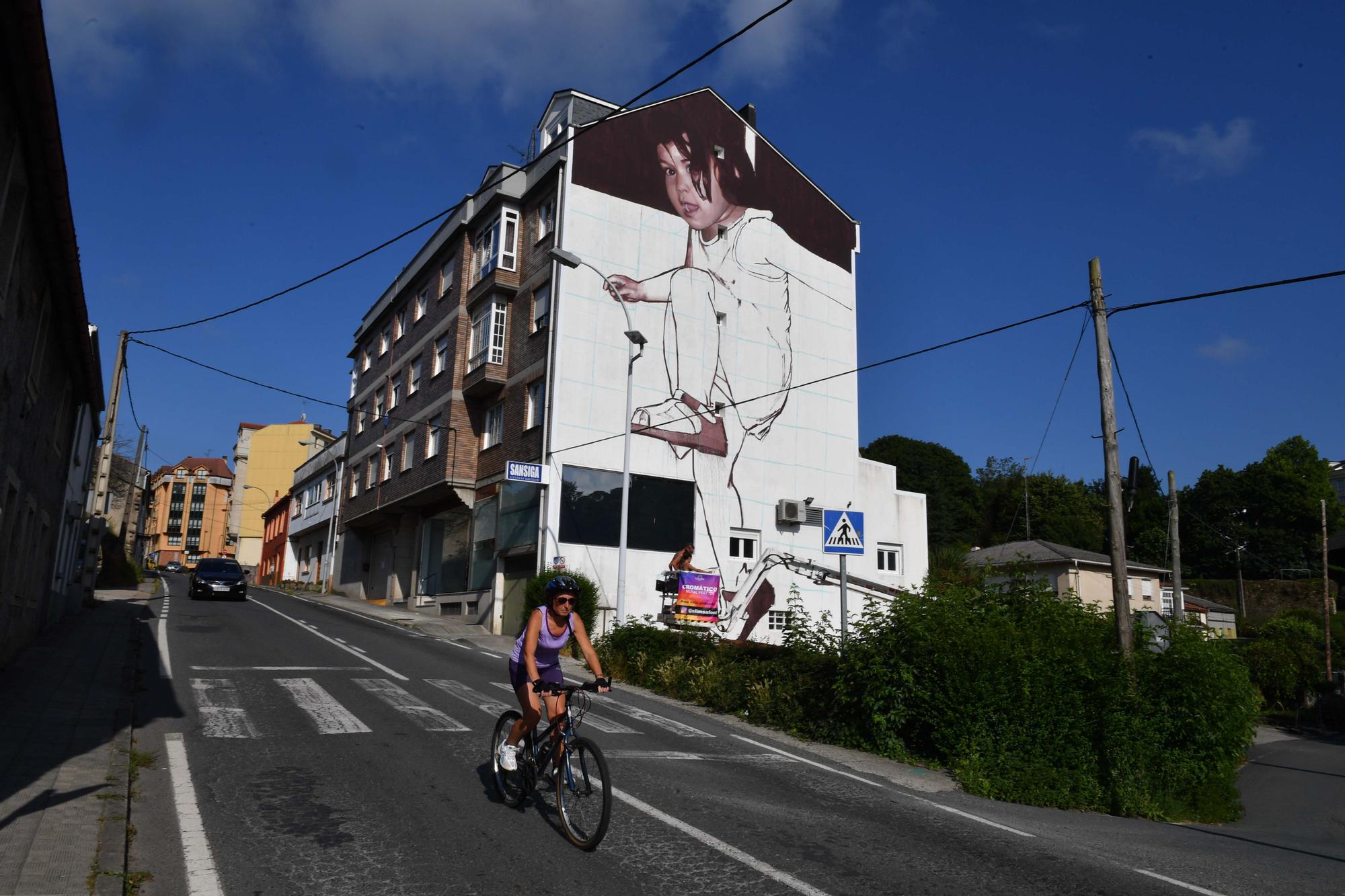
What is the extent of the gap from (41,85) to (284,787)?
20.5 feet

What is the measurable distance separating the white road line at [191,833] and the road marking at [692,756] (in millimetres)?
3604

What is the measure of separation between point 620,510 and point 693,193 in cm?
1086

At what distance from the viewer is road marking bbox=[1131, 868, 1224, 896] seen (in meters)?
5.90

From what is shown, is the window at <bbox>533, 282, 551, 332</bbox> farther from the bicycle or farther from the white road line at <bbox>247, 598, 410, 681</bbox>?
the bicycle

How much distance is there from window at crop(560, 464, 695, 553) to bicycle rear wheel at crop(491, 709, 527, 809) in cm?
1820

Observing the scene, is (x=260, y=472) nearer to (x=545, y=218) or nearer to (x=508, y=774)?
(x=545, y=218)

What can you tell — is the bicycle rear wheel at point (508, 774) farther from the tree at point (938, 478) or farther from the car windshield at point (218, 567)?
the tree at point (938, 478)

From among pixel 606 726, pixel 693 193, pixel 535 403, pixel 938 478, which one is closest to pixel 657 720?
pixel 606 726

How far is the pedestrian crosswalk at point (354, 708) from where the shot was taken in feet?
31.3

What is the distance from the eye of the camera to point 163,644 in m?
16.8

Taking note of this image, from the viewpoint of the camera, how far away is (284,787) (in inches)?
275

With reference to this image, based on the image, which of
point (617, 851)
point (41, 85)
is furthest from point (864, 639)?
point (41, 85)

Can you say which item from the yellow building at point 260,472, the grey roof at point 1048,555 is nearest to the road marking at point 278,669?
→ the grey roof at point 1048,555

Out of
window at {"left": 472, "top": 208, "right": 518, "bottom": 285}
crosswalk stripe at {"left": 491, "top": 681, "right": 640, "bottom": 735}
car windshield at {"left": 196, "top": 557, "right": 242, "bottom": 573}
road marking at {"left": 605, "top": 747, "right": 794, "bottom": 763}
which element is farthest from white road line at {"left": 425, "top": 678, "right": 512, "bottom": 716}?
car windshield at {"left": 196, "top": 557, "right": 242, "bottom": 573}
